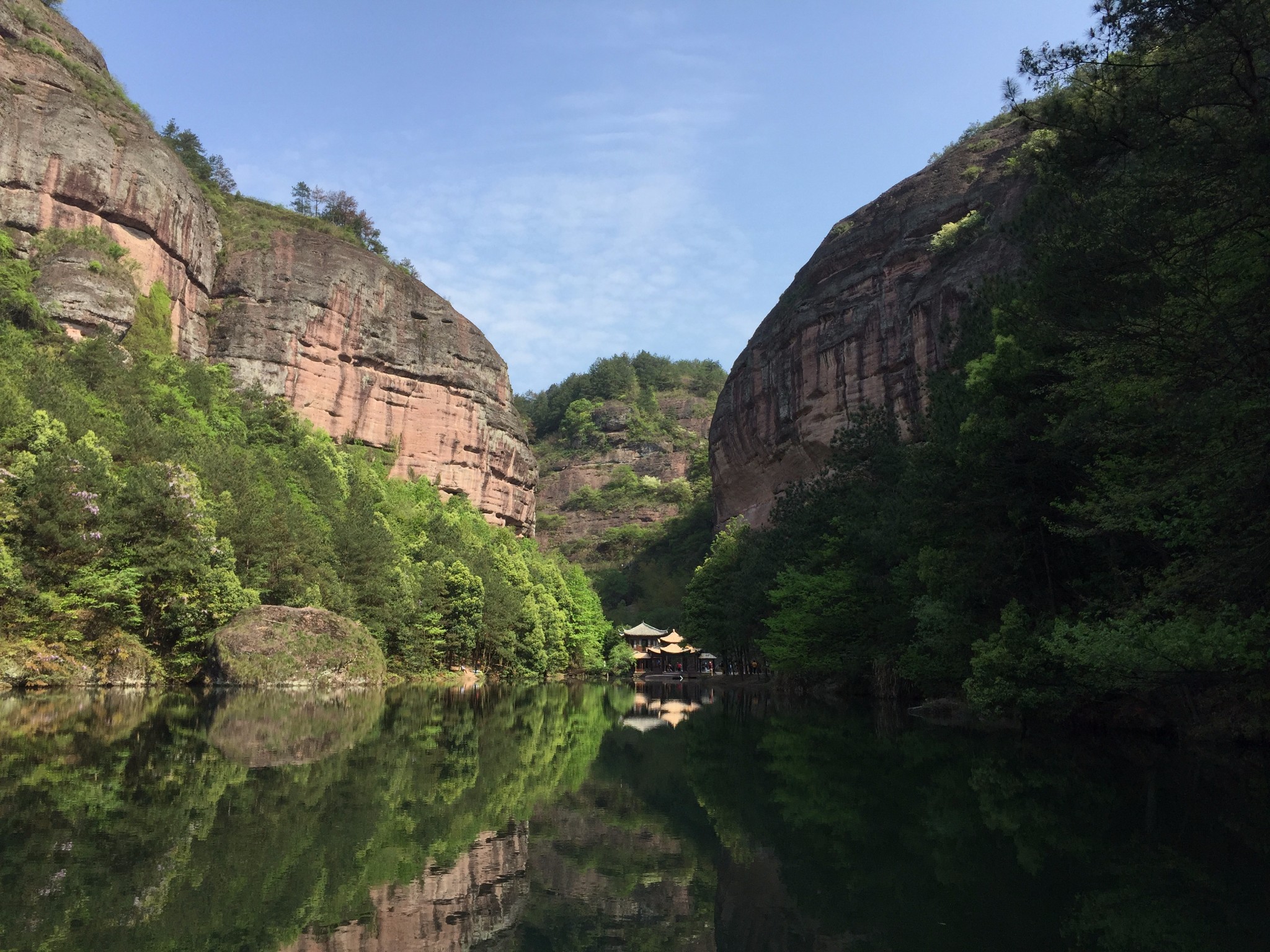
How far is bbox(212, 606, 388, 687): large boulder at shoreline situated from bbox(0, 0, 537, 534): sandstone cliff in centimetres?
2433

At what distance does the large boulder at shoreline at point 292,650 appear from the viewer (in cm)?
2881

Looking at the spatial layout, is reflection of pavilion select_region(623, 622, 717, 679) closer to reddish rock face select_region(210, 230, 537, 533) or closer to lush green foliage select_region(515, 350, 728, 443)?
reddish rock face select_region(210, 230, 537, 533)

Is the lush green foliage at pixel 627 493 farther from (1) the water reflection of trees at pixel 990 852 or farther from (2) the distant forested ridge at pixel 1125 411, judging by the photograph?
(1) the water reflection of trees at pixel 990 852

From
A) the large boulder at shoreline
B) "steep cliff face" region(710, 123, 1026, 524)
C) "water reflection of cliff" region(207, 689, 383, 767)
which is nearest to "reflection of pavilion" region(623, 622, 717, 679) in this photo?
"steep cliff face" region(710, 123, 1026, 524)

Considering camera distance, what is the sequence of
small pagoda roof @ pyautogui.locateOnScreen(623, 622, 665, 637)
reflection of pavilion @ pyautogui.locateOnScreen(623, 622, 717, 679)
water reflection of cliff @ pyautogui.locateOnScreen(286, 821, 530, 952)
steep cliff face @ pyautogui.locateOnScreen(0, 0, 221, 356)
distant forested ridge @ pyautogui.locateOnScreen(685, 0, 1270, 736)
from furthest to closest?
reflection of pavilion @ pyautogui.locateOnScreen(623, 622, 717, 679)
small pagoda roof @ pyautogui.locateOnScreen(623, 622, 665, 637)
steep cliff face @ pyautogui.locateOnScreen(0, 0, 221, 356)
distant forested ridge @ pyautogui.locateOnScreen(685, 0, 1270, 736)
water reflection of cliff @ pyautogui.locateOnScreen(286, 821, 530, 952)

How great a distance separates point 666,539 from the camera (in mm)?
100062

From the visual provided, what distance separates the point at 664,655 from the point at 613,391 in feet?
180

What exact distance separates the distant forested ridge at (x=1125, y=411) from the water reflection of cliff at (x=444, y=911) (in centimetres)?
858

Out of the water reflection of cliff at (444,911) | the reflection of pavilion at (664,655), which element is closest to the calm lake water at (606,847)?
the water reflection of cliff at (444,911)

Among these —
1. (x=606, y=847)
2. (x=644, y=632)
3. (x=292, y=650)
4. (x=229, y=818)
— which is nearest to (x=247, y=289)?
(x=644, y=632)

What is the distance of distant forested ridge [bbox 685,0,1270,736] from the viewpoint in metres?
10.7

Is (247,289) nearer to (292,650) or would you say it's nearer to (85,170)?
(85,170)

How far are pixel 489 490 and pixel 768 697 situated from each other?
4344cm

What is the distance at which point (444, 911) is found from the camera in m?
5.49
